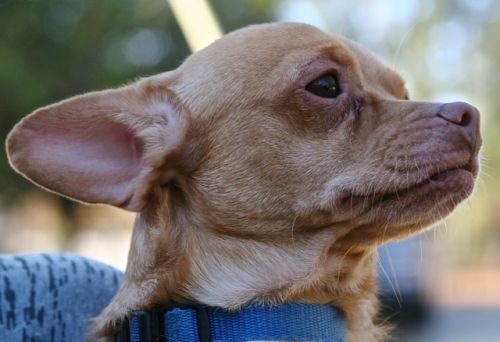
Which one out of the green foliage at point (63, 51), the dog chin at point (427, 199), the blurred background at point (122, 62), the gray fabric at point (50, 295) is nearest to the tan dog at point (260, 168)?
the dog chin at point (427, 199)

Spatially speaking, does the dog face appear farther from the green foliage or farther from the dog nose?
the green foliage

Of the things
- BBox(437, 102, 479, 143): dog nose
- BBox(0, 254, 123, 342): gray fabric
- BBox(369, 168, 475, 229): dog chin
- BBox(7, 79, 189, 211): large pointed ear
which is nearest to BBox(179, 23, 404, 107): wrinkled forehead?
BBox(7, 79, 189, 211): large pointed ear

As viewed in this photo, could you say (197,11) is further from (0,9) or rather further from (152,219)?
(0,9)

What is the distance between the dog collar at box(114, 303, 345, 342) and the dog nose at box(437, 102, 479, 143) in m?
0.77

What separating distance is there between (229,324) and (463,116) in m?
1.05

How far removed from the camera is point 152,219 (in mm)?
3012

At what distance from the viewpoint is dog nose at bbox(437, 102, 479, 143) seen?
296cm

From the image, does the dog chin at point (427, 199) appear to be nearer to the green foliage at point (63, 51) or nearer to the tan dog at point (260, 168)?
the tan dog at point (260, 168)

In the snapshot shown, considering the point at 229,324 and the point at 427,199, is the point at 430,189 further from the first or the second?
the point at 229,324

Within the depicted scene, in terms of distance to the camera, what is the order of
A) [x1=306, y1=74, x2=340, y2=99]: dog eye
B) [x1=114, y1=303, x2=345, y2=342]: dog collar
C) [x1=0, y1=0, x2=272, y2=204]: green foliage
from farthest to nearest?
[x1=0, y1=0, x2=272, y2=204]: green foliage
[x1=306, y1=74, x2=340, y2=99]: dog eye
[x1=114, y1=303, x2=345, y2=342]: dog collar

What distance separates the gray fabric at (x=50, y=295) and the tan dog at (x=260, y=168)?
0.26 metres

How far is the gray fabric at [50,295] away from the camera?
315cm

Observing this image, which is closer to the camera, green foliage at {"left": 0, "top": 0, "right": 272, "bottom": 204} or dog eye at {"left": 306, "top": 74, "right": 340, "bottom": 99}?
dog eye at {"left": 306, "top": 74, "right": 340, "bottom": 99}

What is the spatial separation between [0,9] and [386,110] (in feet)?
30.9
